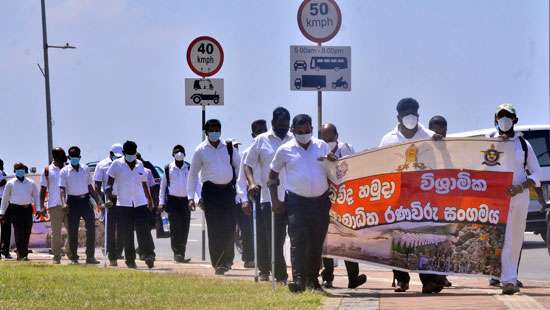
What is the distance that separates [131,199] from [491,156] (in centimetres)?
844

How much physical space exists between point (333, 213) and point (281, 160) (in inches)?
43.2

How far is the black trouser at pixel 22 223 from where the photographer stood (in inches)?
1075

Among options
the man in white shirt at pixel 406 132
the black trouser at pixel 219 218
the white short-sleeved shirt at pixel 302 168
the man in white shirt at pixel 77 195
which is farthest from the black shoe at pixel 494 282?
the man in white shirt at pixel 77 195

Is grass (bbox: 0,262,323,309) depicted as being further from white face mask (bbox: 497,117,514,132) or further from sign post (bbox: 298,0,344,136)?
sign post (bbox: 298,0,344,136)

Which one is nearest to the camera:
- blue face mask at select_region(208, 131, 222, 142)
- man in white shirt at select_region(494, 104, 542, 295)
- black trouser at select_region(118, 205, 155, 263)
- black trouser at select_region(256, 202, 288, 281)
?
man in white shirt at select_region(494, 104, 542, 295)

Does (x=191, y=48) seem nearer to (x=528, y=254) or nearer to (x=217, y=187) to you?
(x=217, y=187)

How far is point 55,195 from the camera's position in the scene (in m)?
25.3

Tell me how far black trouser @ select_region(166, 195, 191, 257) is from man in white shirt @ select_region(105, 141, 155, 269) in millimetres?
1964

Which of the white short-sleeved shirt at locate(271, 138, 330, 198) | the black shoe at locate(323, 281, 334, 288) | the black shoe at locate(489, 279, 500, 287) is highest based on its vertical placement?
the white short-sleeved shirt at locate(271, 138, 330, 198)

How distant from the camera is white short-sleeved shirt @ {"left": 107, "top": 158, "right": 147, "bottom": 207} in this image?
75.2 feet

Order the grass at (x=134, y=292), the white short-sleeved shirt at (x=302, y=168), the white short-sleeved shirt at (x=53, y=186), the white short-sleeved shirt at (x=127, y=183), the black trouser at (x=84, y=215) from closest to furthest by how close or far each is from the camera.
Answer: the grass at (x=134, y=292), the white short-sleeved shirt at (x=302, y=168), the white short-sleeved shirt at (x=127, y=183), the black trouser at (x=84, y=215), the white short-sleeved shirt at (x=53, y=186)

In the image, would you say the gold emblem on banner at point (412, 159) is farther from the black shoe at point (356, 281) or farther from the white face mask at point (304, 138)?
the black shoe at point (356, 281)

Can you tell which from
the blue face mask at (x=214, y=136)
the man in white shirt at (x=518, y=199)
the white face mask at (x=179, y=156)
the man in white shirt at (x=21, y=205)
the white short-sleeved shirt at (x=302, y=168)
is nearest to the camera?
the man in white shirt at (x=518, y=199)

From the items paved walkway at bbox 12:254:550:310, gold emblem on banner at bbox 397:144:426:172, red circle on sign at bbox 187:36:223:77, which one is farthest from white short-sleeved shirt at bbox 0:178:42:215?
gold emblem on banner at bbox 397:144:426:172
